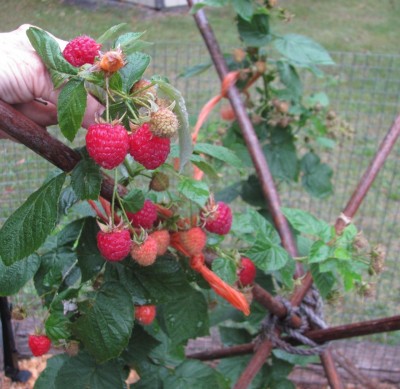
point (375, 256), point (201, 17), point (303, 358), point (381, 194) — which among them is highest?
point (201, 17)

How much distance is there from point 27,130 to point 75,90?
53 millimetres

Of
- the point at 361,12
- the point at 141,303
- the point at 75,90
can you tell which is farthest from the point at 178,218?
the point at 361,12

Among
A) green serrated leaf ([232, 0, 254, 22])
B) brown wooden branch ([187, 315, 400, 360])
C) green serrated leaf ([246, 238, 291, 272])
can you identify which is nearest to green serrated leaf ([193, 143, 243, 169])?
green serrated leaf ([246, 238, 291, 272])

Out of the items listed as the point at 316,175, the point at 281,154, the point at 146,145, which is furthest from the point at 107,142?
the point at 316,175

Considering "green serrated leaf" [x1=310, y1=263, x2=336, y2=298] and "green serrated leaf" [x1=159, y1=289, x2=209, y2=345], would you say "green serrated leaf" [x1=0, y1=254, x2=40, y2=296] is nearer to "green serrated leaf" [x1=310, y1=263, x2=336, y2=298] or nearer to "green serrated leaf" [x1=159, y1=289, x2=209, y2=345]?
"green serrated leaf" [x1=159, y1=289, x2=209, y2=345]

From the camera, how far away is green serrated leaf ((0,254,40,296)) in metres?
0.58

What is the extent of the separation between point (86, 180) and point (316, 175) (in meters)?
0.79

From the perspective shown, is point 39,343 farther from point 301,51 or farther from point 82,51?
point 301,51

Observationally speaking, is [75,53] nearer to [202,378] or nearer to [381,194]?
[202,378]

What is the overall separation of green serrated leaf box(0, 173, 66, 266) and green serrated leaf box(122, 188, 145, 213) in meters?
0.06

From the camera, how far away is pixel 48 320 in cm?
56

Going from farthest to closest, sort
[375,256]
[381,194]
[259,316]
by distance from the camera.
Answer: [381,194] → [259,316] → [375,256]

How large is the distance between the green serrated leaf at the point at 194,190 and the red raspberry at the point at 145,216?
1.3 inches

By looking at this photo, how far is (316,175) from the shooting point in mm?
1175
